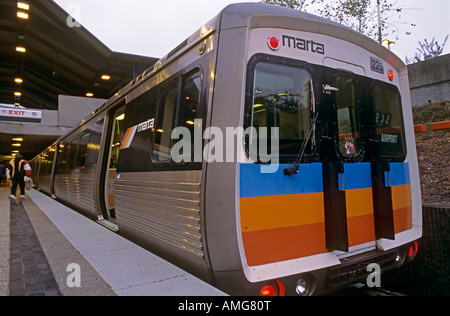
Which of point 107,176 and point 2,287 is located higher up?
point 107,176

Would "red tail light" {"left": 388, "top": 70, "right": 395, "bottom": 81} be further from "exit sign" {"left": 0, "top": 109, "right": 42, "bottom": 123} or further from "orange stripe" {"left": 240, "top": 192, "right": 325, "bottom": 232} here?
"exit sign" {"left": 0, "top": 109, "right": 42, "bottom": 123}

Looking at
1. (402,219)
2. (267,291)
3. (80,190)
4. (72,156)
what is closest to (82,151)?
(80,190)

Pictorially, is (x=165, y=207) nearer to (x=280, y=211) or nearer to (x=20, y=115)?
(x=280, y=211)

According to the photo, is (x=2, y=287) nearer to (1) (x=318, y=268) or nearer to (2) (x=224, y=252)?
(2) (x=224, y=252)

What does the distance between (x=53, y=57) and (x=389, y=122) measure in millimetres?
19455

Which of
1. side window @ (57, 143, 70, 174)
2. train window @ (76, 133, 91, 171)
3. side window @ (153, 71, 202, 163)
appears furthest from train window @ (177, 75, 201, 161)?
side window @ (57, 143, 70, 174)

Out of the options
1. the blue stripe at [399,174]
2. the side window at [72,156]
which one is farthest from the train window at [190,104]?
the side window at [72,156]

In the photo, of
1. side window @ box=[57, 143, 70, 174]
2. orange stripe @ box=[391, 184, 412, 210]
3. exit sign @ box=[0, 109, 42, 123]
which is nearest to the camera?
orange stripe @ box=[391, 184, 412, 210]

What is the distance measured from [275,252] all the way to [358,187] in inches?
46.8

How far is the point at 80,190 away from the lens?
704cm

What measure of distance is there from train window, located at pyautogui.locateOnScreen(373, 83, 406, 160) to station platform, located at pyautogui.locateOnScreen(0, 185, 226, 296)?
2.58 metres

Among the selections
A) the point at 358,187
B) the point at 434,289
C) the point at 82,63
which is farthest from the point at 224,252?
the point at 82,63

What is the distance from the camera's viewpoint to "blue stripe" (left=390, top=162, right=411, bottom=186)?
328 centimetres

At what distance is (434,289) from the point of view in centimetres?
364
